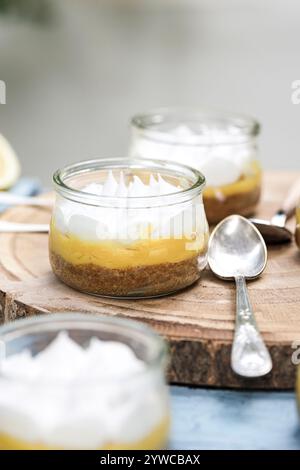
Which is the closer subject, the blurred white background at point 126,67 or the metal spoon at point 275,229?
the metal spoon at point 275,229

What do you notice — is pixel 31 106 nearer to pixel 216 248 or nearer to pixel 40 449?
pixel 216 248

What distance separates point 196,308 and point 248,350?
0.56 feet

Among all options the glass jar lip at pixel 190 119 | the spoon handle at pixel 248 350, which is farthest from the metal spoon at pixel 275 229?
the spoon handle at pixel 248 350

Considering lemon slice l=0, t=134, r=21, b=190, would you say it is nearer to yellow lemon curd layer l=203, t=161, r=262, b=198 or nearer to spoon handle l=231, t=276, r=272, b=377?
yellow lemon curd layer l=203, t=161, r=262, b=198

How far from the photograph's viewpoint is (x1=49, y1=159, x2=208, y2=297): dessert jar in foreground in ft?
3.82

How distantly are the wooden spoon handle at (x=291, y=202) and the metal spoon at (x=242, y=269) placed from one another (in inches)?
8.3

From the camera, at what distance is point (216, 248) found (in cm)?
134

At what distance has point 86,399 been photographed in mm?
740

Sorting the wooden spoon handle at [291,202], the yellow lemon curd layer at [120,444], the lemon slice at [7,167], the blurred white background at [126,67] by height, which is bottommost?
the blurred white background at [126,67]

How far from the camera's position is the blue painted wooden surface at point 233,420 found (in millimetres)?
909

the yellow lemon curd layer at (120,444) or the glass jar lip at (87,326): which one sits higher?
the glass jar lip at (87,326)

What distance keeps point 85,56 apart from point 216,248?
2430 millimetres

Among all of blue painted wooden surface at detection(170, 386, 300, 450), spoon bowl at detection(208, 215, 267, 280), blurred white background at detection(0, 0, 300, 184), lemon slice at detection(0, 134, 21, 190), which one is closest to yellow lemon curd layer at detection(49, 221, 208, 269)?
spoon bowl at detection(208, 215, 267, 280)

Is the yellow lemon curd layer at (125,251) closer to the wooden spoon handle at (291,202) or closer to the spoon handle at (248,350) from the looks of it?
the spoon handle at (248,350)
